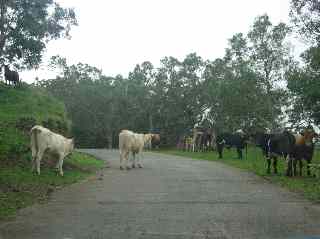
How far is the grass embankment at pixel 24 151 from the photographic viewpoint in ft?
42.3

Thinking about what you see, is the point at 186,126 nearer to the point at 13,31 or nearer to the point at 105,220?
the point at 13,31

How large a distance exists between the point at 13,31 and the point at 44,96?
3953mm

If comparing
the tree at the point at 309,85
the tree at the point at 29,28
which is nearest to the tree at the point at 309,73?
the tree at the point at 309,85

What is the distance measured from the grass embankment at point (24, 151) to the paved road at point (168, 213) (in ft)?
2.50

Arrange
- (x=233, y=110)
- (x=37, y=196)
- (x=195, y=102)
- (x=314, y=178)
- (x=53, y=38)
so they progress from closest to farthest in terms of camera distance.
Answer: (x=37, y=196) → (x=314, y=178) → (x=53, y=38) → (x=233, y=110) → (x=195, y=102)

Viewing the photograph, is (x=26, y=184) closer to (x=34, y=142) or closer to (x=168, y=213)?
(x=34, y=142)

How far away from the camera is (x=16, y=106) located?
78.2ft

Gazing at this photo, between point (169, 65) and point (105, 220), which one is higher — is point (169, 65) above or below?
above

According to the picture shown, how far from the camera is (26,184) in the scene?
14484mm

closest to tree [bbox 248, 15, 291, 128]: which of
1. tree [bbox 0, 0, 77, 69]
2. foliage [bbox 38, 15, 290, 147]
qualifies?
foliage [bbox 38, 15, 290, 147]

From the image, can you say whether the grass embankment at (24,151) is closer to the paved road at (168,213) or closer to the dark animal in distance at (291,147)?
the paved road at (168,213)

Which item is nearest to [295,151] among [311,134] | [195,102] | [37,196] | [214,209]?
[311,134]

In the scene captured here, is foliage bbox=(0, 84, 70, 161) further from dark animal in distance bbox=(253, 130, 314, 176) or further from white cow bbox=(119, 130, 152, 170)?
dark animal in distance bbox=(253, 130, 314, 176)

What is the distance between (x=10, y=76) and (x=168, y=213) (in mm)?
21907
